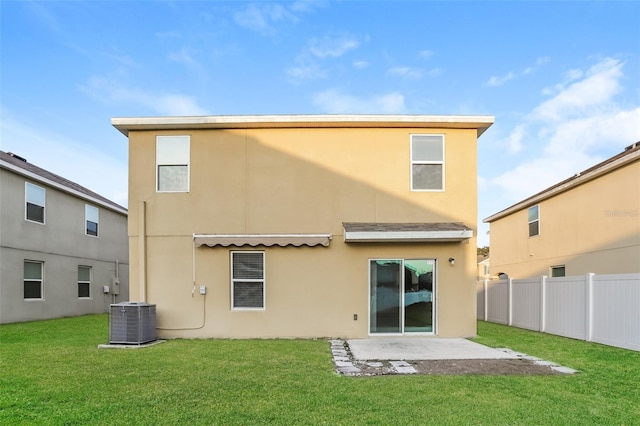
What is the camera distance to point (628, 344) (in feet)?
30.0

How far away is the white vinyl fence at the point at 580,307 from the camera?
9.23 m

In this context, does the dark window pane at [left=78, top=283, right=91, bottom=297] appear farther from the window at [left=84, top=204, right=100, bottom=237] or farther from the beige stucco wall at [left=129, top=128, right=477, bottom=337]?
the beige stucco wall at [left=129, top=128, right=477, bottom=337]

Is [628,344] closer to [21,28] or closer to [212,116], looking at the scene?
[212,116]

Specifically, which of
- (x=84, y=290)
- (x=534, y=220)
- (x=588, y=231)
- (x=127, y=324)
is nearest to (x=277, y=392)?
(x=127, y=324)

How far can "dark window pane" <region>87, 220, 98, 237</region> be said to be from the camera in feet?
64.2

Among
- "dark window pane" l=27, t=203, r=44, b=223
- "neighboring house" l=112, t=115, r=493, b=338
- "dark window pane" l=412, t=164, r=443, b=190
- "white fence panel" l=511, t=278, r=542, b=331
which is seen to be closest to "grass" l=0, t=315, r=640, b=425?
"neighboring house" l=112, t=115, r=493, b=338

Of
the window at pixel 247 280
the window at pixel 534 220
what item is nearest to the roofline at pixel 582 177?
the window at pixel 534 220

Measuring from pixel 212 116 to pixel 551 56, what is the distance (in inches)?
476

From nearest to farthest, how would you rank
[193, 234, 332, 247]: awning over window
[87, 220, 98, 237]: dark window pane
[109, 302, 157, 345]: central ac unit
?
[109, 302, 157, 345]: central ac unit < [193, 234, 332, 247]: awning over window < [87, 220, 98, 237]: dark window pane

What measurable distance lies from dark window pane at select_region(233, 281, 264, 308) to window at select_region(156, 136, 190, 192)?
334cm

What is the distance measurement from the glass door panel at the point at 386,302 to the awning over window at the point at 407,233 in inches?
39.0

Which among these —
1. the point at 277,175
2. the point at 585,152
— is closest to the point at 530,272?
the point at 585,152

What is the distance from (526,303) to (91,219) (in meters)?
20.5

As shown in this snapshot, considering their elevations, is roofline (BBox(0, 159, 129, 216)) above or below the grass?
above
